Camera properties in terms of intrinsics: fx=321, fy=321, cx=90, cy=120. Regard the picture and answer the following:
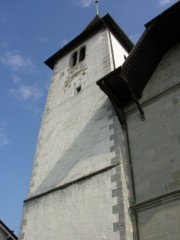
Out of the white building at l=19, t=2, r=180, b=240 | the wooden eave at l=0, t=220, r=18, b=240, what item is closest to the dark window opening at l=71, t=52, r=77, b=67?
the white building at l=19, t=2, r=180, b=240

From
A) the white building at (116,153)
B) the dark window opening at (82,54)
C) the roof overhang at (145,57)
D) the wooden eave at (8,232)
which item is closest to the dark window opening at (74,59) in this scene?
the dark window opening at (82,54)

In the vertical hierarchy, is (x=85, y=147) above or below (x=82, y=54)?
below

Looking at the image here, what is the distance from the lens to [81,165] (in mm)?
9539

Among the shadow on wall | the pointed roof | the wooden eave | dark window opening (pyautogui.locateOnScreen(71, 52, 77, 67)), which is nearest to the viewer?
the shadow on wall

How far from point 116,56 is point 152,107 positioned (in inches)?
193

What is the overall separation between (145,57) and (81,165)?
4125 mm

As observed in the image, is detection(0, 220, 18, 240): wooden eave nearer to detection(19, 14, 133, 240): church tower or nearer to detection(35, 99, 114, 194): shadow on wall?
detection(19, 14, 133, 240): church tower

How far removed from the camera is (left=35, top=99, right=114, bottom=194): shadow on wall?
31.7 feet

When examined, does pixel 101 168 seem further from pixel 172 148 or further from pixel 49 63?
pixel 49 63

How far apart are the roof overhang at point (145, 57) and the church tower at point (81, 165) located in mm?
811

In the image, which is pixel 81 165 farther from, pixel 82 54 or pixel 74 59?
pixel 74 59

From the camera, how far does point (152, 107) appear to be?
370 inches

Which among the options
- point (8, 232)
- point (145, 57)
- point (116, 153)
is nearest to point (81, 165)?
point (116, 153)

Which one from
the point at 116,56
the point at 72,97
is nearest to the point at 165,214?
the point at 72,97
